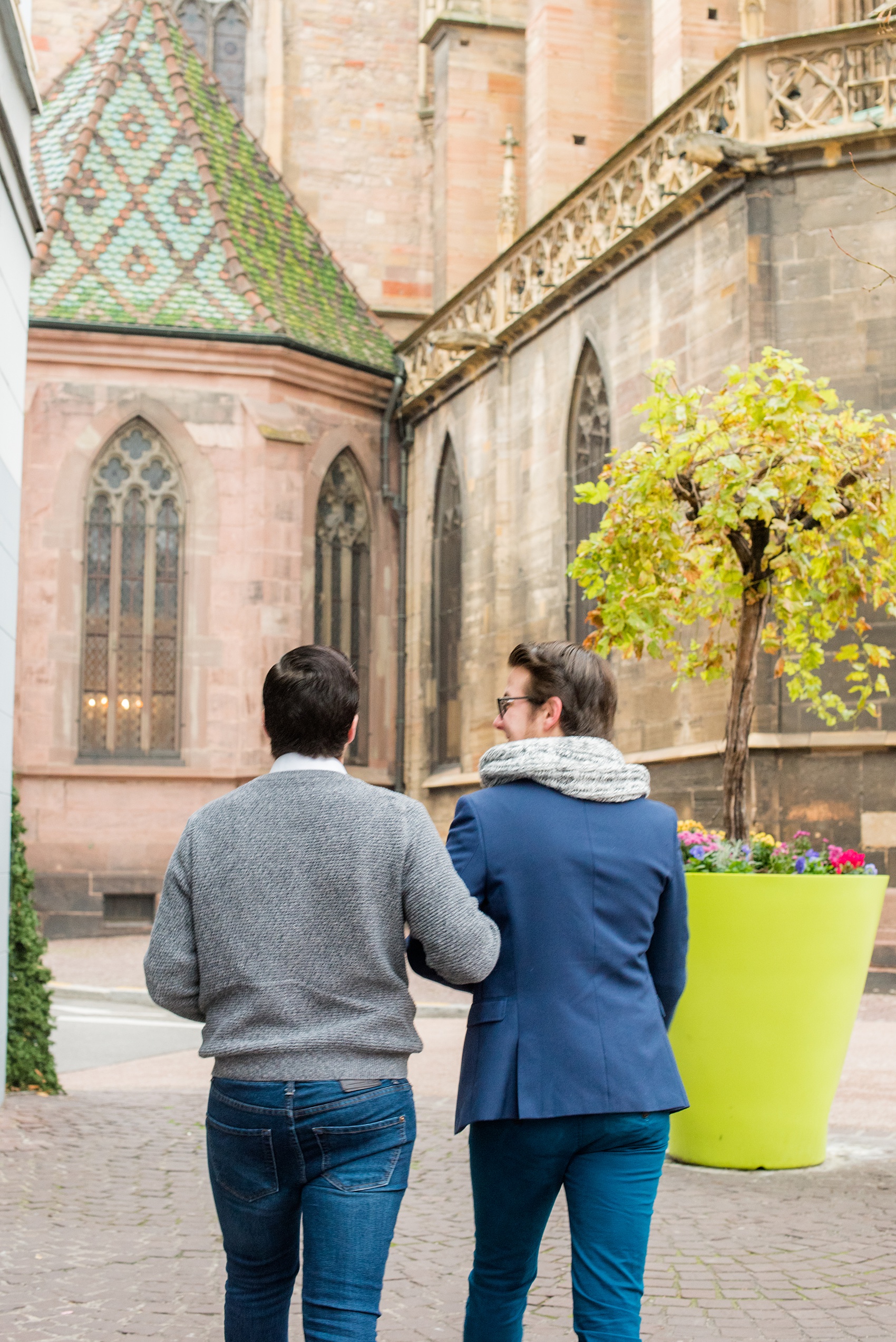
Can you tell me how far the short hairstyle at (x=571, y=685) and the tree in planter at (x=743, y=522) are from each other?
3.61 metres

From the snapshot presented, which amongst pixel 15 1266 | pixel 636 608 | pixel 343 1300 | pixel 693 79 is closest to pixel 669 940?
pixel 343 1300

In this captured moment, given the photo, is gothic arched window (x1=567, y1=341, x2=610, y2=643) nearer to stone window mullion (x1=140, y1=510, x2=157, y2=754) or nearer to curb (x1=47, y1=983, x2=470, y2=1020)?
curb (x1=47, y1=983, x2=470, y2=1020)

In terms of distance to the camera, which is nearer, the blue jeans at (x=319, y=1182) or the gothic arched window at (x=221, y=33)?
the blue jeans at (x=319, y=1182)

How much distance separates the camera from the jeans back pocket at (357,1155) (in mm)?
2703

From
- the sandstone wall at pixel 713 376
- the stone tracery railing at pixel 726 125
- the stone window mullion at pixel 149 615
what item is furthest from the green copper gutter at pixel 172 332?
the stone tracery railing at pixel 726 125

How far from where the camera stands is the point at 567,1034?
9.43ft

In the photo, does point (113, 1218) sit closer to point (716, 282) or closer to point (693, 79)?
point (716, 282)

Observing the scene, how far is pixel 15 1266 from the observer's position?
15.8 ft

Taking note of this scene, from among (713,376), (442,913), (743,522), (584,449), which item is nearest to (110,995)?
(713,376)

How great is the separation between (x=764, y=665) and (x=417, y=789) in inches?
351

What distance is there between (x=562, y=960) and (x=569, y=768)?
1.13 ft

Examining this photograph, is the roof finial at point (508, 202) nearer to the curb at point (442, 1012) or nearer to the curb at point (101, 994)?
the curb at point (101, 994)

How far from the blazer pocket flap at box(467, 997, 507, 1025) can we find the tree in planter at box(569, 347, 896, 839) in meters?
3.96

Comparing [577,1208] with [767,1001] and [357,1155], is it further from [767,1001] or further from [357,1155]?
[767,1001]
